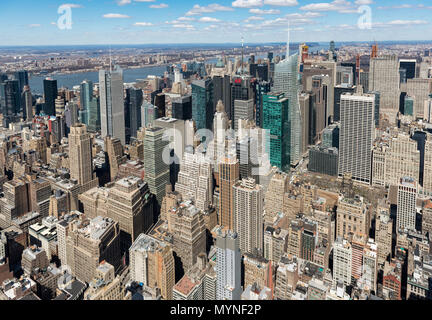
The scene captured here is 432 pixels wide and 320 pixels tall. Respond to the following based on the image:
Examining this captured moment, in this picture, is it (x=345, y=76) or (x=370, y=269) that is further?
(x=345, y=76)

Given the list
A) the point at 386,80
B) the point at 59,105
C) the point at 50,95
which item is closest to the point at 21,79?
the point at 50,95

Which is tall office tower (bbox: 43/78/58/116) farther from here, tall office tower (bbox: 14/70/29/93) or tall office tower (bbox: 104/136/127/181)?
tall office tower (bbox: 104/136/127/181)

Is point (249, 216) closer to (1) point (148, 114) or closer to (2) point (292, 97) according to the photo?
(2) point (292, 97)

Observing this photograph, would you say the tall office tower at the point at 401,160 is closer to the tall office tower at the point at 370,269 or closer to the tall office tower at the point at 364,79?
the tall office tower at the point at 370,269

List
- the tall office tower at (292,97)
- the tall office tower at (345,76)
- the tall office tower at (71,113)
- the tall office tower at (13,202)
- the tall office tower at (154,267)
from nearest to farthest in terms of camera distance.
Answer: the tall office tower at (154,267) < the tall office tower at (13,202) < the tall office tower at (292,97) < the tall office tower at (71,113) < the tall office tower at (345,76)

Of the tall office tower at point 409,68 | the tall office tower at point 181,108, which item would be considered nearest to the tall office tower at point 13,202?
the tall office tower at point 181,108
